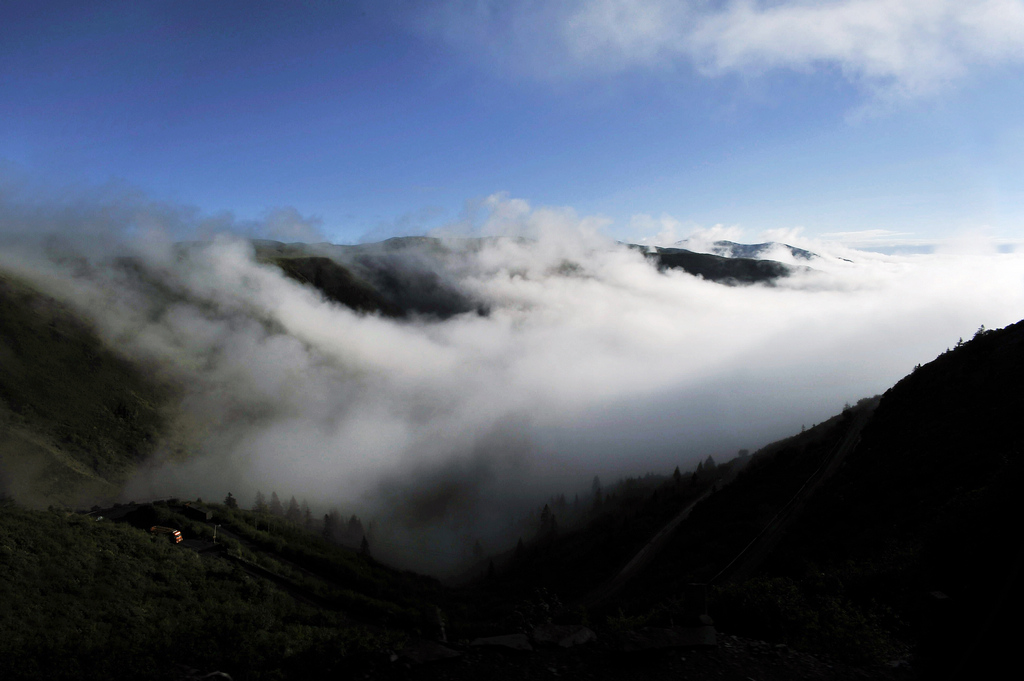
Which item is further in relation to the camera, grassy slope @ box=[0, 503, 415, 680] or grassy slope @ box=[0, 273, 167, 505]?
grassy slope @ box=[0, 273, 167, 505]

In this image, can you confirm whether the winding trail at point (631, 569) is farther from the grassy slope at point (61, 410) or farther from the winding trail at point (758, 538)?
the grassy slope at point (61, 410)

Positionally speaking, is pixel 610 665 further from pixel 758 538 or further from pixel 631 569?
pixel 631 569

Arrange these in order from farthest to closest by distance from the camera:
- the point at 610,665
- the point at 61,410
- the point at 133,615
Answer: the point at 61,410, the point at 133,615, the point at 610,665

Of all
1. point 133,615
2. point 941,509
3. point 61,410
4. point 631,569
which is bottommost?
point 631,569

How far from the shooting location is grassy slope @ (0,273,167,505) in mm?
126188

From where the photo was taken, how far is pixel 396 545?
184375mm

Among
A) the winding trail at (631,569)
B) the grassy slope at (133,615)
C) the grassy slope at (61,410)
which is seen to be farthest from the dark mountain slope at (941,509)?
the grassy slope at (61,410)

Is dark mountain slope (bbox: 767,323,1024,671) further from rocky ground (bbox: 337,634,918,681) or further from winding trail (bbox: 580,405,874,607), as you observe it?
winding trail (bbox: 580,405,874,607)

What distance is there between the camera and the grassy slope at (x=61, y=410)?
414ft

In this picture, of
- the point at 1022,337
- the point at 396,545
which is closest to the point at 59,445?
the point at 396,545

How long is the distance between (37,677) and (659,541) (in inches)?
2373

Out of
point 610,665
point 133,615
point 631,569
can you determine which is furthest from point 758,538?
point 133,615

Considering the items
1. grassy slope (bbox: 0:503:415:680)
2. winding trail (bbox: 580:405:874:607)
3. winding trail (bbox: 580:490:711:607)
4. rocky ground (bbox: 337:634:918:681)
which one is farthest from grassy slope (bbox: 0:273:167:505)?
rocky ground (bbox: 337:634:918:681)

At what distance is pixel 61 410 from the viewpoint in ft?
504
